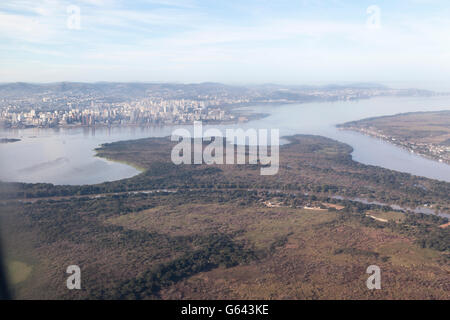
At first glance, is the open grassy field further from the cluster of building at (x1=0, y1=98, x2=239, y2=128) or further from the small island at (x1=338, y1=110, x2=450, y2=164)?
the cluster of building at (x1=0, y1=98, x2=239, y2=128)

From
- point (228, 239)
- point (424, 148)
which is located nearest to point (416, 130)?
point (424, 148)

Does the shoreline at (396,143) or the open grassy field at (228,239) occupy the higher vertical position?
the shoreline at (396,143)

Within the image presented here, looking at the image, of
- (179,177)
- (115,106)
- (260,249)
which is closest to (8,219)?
(260,249)

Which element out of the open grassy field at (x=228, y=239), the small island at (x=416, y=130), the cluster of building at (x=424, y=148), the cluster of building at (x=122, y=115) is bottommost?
the open grassy field at (x=228, y=239)

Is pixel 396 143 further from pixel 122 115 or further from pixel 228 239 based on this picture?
pixel 122 115

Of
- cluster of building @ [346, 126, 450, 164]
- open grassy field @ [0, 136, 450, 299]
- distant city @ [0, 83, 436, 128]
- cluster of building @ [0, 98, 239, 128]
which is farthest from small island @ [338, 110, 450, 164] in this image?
cluster of building @ [0, 98, 239, 128]

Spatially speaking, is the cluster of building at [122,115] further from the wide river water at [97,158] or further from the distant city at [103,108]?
the wide river water at [97,158]

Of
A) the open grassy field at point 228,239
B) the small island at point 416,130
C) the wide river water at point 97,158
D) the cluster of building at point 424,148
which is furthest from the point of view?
the small island at point 416,130

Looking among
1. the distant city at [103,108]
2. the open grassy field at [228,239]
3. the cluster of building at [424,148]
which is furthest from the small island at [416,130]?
the distant city at [103,108]
